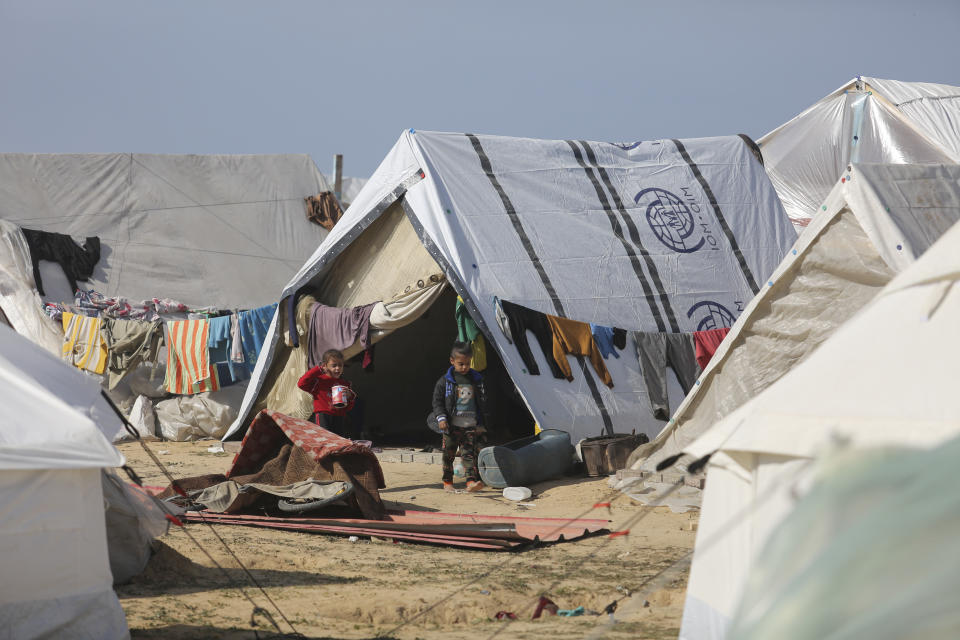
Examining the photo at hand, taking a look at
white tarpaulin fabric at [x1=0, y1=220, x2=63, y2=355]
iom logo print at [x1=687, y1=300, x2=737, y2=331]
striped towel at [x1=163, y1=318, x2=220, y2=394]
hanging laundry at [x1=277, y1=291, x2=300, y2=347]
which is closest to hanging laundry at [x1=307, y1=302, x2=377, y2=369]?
hanging laundry at [x1=277, y1=291, x2=300, y2=347]

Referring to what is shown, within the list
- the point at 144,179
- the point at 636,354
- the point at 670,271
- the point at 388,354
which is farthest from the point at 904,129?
the point at 144,179

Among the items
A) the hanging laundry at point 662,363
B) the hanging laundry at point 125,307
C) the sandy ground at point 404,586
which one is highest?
the hanging laundry at point 125,307

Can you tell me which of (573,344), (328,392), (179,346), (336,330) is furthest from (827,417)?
(179,346)

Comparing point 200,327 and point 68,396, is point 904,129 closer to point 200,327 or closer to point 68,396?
point 200,327

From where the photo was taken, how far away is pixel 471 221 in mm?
10219

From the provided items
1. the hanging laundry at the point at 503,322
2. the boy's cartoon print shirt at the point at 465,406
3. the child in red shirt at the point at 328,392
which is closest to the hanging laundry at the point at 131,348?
the child in red shirt at the point at 328,392

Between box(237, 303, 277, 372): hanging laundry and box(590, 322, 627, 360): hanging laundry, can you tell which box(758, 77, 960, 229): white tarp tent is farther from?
box(237, 303, 277, 372): hanging laundry

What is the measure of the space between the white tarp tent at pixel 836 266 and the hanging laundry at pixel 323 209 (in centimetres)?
1145

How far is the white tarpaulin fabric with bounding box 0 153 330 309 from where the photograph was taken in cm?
1562

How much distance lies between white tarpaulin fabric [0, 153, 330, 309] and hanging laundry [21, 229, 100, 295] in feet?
0.43

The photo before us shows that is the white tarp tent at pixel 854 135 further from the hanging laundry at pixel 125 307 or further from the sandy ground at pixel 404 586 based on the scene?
the sandy ground at pixel 404 586

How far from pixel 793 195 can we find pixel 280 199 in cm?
856

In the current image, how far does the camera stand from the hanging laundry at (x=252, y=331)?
39.3 feet

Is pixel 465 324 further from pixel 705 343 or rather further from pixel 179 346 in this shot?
pixel 179 346
